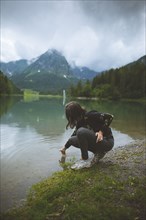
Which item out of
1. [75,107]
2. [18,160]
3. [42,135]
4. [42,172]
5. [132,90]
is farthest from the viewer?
[132,90]

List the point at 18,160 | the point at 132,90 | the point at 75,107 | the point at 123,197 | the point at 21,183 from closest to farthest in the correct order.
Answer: the point at 123,197 → the point at 75,107 → the point at 21,183 → the point at 18,160 → the point at 132,90

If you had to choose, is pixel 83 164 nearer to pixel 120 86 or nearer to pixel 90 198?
pixel 90 198

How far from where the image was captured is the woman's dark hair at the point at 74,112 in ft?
26.6

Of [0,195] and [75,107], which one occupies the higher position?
[75,107]

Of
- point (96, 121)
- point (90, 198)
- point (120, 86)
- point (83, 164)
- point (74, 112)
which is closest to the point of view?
point (90, 198)

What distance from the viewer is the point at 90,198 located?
22.5 feet

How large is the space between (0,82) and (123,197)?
123m

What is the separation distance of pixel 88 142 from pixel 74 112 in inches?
50.4

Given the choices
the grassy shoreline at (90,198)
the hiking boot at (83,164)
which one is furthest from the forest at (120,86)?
the grassy shoreline at (90,198)

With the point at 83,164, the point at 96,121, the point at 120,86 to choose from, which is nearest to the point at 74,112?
the point at 96,121

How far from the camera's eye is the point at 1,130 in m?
23.0

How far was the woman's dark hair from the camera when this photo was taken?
8.09 metres

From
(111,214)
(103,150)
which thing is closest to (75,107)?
(103,150)

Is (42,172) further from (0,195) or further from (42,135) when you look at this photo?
(42,135)
